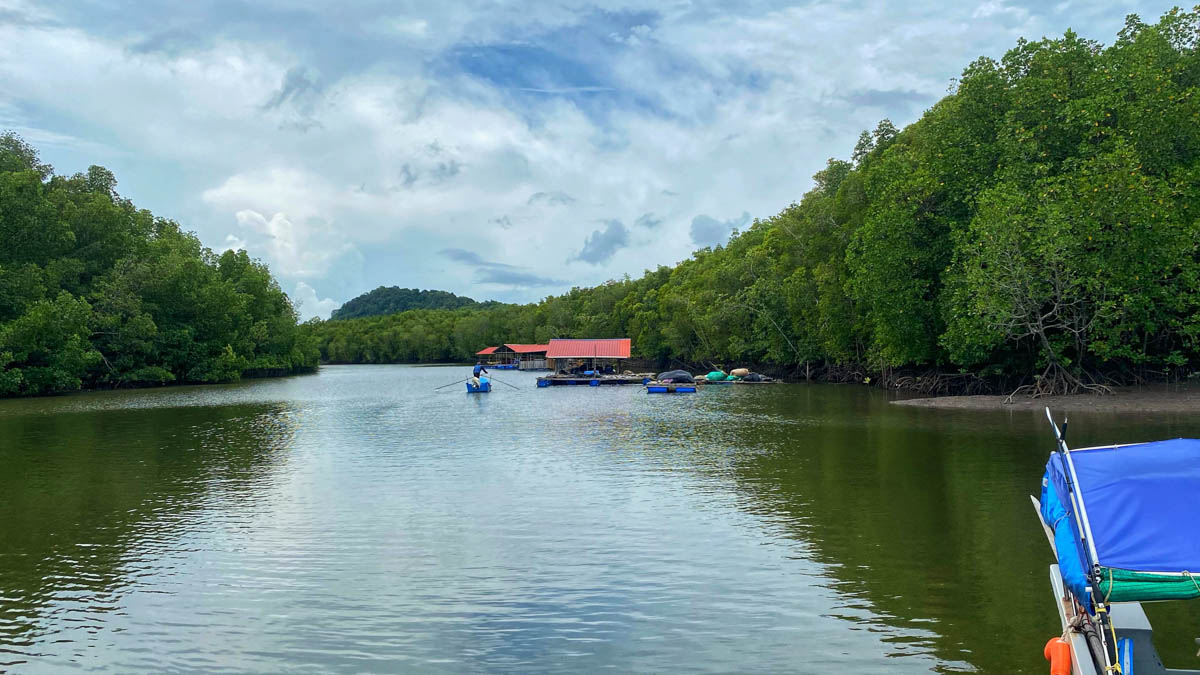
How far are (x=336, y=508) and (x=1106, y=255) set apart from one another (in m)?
34.8

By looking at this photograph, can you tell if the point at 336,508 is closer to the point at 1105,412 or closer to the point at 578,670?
the point at 578,670

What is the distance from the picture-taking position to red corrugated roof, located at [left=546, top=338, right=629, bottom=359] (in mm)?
81312

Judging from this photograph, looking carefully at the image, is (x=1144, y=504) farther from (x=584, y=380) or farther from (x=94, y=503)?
(x=584, y=380)

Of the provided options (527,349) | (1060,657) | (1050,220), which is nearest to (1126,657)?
(1060,657)

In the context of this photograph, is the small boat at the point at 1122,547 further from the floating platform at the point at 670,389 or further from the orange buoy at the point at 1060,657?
the floating platform at the point at 670,389

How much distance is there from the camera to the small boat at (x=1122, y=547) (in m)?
7.43

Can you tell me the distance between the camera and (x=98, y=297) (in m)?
69.2

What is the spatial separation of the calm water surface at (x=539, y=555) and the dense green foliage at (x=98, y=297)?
36.0 m

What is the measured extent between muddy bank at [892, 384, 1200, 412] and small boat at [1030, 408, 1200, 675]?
2994 centimetres

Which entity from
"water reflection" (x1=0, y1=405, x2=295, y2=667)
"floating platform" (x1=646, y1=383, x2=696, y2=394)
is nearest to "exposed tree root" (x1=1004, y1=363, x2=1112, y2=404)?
"floating platform" (x1=646, y1=383, x2=696, y2=394)

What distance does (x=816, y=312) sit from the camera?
68.7 m

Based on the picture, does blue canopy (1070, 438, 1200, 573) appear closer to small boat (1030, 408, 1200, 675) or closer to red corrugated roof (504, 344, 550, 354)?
small boat (1030, 408, 1200, 675)

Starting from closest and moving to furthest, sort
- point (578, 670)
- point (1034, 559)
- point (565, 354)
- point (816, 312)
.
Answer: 1. point (578, 670)
2. point (1034, 559)
3. point (816, 312)
4. point (565, 354)

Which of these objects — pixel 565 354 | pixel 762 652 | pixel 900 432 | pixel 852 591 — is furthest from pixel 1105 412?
pixel 565 354
